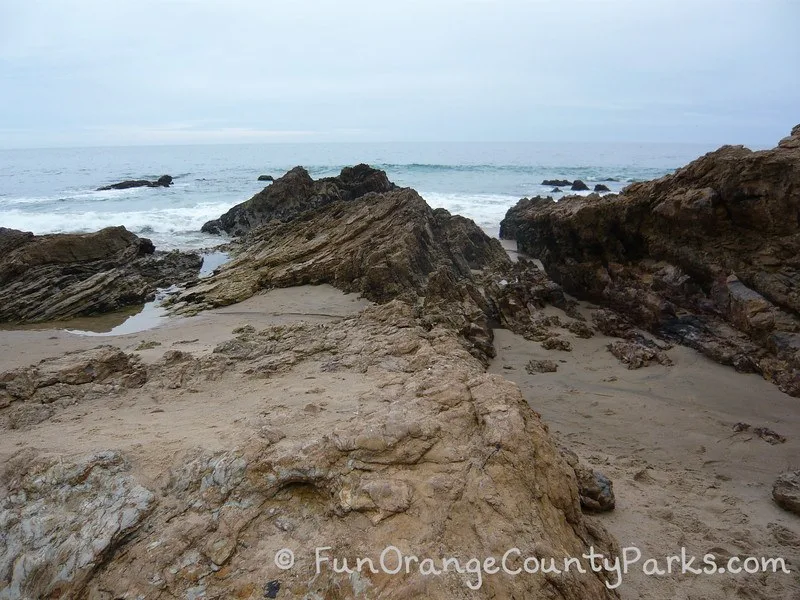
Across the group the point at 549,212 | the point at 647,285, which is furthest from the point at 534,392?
the point at 549,212

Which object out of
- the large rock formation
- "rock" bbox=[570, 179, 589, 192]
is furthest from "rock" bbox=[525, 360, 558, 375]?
"rock" bbox=[570, 179, 589, 192]

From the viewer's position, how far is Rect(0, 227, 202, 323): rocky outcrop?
380 inches

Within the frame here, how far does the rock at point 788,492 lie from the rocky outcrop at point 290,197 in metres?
17.0

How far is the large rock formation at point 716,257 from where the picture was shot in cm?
657

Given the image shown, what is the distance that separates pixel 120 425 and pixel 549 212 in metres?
9.90

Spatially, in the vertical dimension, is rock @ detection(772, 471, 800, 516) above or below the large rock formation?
below

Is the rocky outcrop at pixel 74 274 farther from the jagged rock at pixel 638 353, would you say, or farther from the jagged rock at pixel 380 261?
the jagged rock at pixel 638 353

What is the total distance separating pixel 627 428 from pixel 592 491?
6.46ft

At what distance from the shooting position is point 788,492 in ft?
13.4

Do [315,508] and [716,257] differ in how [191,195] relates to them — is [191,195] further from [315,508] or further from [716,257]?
[315,508]

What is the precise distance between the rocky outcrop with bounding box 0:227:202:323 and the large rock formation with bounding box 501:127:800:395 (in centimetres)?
989

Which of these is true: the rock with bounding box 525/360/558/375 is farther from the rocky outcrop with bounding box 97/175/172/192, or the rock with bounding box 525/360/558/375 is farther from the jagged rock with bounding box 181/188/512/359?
the rocky outcrop with bounding box 97/175/172/192

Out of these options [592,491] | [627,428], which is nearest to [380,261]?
[627,428]

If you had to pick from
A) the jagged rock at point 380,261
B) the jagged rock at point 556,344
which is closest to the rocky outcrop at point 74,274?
the jagged rock at point 380,261
